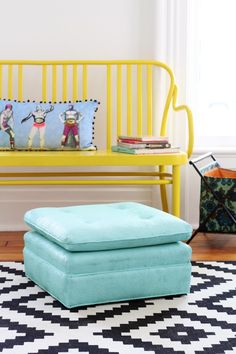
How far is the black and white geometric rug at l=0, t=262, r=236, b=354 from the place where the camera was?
2.45m

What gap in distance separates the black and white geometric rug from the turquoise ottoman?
5 cm

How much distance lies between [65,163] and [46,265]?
930mm

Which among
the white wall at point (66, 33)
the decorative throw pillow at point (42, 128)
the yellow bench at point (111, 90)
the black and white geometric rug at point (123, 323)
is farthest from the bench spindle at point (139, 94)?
the black and white geometric rug at point (123, 323)

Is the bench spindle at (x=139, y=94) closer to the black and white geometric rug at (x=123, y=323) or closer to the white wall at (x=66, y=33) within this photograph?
the white wall at (x=66, y=33)

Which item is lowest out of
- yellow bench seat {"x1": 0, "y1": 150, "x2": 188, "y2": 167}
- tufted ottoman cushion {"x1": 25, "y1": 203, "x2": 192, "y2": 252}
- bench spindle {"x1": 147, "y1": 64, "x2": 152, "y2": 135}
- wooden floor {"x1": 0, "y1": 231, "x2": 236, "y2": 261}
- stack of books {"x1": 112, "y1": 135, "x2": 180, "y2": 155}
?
wooden floor {"x1": 0, "y1": 231, "x2": 236, "y2": 261}

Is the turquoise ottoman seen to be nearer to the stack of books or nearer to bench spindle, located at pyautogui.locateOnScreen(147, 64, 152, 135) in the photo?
the stack of books

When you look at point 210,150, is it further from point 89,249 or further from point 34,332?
point 34,332

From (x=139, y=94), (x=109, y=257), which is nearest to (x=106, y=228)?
(x=109, y=257)

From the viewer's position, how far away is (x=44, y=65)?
14.3 ft

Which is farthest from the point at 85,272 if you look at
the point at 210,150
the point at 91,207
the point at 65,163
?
the point at 210,150

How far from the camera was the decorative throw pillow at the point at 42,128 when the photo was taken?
409 centimetres

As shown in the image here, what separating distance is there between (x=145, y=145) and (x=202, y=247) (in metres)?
0.61

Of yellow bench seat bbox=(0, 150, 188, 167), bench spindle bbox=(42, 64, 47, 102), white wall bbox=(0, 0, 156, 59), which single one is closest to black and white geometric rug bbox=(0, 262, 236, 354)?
yellow bench seat bbox=(0, 150, 188, 167)

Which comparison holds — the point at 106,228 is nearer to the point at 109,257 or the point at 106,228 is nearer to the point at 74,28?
the point at 109,257
